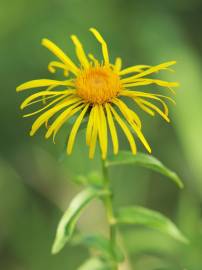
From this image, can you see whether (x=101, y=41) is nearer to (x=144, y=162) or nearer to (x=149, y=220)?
(x=144, y=162)

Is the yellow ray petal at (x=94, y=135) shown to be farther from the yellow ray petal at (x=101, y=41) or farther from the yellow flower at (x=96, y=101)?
the yellow ray petal at (x=101, y=41)

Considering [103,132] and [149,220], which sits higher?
[103,132]

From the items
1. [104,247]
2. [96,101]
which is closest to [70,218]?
[104,247]

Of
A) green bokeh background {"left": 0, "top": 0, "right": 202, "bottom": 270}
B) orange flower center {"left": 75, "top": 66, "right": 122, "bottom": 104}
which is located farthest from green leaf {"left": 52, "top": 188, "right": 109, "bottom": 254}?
green bokeh background {"left": 0, "top": 0, "right": 202, "bottom": 270}

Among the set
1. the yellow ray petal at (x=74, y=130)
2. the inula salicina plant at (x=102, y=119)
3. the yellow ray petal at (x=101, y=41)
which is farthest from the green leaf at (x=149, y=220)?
the yellow ray petal at (x=101, y=41)

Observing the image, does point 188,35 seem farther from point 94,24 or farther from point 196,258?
point 196,258

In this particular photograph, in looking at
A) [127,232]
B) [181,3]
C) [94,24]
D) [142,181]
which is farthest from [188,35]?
[127,232]
